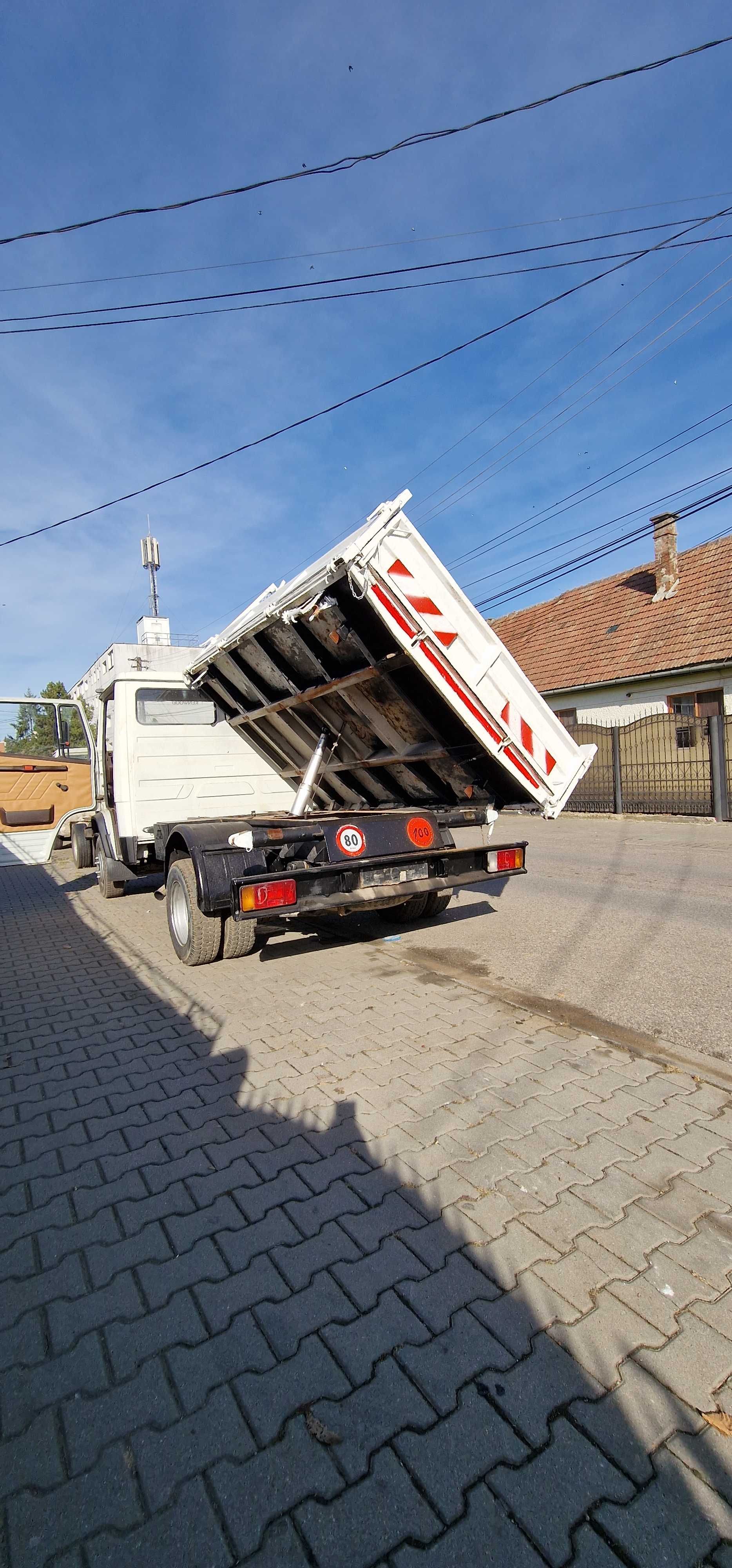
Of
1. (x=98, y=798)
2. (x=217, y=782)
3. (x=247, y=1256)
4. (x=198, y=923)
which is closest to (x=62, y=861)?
(x=98, y=798)

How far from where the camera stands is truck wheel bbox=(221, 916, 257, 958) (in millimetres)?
5246

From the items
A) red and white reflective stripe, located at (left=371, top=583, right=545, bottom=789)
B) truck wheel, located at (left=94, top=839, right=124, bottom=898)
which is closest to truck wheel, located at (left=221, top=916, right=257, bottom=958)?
red and white reflective stripe, located at (left=371, top=583, right=545, bottom=789)

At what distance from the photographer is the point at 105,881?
8711mm

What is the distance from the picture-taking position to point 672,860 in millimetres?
9836

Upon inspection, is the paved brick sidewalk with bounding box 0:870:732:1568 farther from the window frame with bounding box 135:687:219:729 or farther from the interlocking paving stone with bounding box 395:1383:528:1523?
the window frame with bounding box 135:687:219:729

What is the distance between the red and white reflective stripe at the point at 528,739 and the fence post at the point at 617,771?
1196cm

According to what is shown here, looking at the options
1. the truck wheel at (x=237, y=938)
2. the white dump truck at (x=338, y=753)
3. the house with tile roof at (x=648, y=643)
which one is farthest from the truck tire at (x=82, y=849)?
the house with tile roof at (x=648, y=643)

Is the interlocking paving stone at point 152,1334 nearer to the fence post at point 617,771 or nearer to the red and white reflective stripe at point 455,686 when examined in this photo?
the red and white reflective stripe at point 455,686

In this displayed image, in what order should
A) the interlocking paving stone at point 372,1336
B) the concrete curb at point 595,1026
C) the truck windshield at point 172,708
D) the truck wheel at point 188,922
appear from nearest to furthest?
the interlocking paving stone at point 372,1336 → the concrete curb at point 595,1026 → the truck wheel at point 188,922 → the truck windshield at point 172,708

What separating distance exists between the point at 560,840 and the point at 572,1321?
441 inches

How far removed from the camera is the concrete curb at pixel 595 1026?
11.1ft

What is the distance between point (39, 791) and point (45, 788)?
99mm

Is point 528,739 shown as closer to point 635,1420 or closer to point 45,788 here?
point 635,1420

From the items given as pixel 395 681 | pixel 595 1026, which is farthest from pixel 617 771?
pixel 595 1026
